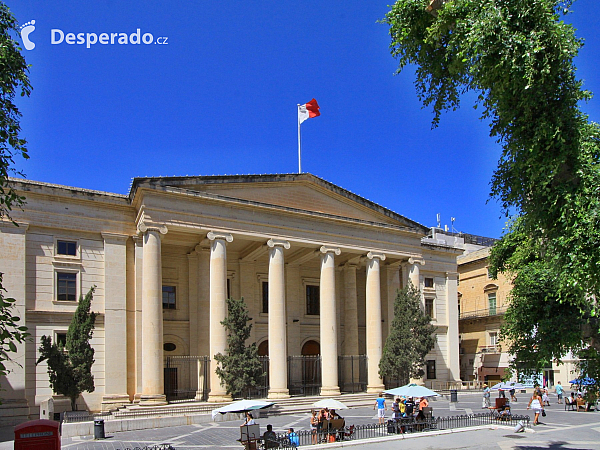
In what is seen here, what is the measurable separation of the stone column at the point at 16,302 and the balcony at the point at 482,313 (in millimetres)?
35094

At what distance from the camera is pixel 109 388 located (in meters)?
29.4

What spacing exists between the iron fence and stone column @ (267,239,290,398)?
365cm

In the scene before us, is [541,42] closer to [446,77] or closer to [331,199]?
[446,77]

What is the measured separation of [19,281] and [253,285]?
48.3ft

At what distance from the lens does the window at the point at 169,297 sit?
35156mm

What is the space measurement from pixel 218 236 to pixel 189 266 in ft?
17.7

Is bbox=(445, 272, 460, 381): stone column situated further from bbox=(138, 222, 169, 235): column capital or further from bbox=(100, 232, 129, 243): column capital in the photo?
bbox=(100, 232, 129, 243): column capital

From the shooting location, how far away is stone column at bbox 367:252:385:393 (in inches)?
1409

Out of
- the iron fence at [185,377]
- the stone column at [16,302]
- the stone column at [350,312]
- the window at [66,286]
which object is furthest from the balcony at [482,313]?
the stone column at [16,302]

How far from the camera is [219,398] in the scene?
29.6m

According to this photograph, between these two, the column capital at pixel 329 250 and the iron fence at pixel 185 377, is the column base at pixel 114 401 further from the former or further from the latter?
the column capital at pixel 329 250

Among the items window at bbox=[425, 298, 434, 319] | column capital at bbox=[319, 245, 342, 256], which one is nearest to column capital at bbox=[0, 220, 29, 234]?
column capital at bbox=[319, 245, 342, 256]

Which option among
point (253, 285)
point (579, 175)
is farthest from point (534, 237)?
point (253, 285)

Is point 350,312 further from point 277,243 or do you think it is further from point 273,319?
point 277,243
